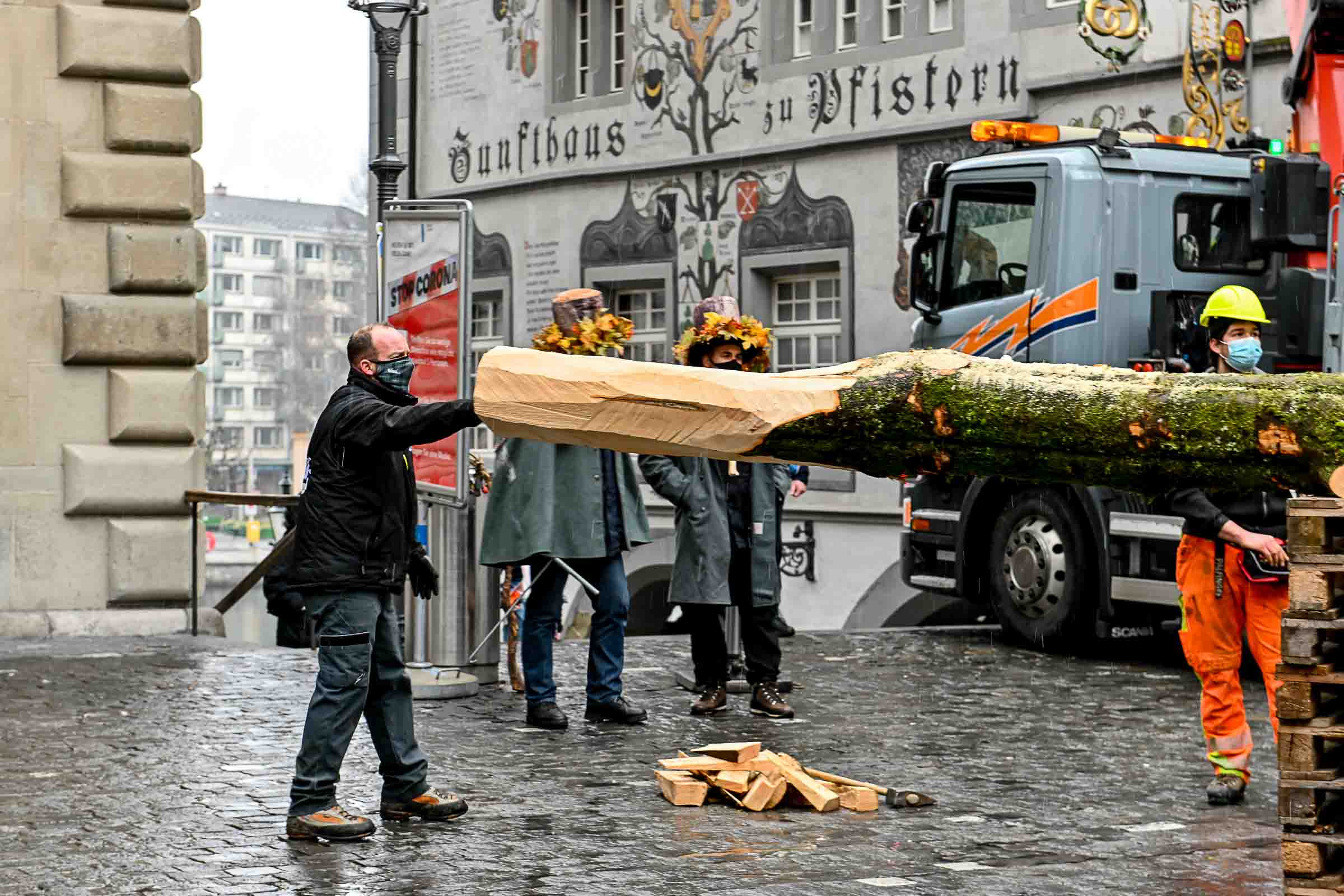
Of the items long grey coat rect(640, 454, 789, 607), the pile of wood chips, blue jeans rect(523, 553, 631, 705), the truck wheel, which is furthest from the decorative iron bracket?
the pile of wood chips

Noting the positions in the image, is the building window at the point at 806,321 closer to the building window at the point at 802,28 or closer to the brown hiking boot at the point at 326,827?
the building window at the point at 802,28

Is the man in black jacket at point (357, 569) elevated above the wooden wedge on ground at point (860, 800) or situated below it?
above

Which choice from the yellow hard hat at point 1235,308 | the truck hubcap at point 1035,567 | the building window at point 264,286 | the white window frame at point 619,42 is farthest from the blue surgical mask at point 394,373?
the building window at point 264,286

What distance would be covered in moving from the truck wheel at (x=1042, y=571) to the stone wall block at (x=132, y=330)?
5.49 meters

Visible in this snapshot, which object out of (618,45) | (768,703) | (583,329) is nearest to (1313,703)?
(583,329)

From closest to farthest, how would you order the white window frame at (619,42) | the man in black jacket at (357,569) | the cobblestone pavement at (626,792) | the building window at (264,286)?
1. the cobblestone pavement at (626,792)
2. the man in black jacket at (357,569)
3. the white window frame at (619,42)
4. the building window at (264,286)

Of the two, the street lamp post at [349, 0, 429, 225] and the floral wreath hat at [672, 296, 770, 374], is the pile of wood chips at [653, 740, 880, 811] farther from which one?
the street lamp post at [349, 0, 429, 225]

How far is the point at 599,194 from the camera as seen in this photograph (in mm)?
25328

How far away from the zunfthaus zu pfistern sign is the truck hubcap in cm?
769

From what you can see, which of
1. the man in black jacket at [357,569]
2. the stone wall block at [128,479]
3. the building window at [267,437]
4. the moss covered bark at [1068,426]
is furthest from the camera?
the building window at [267,437]

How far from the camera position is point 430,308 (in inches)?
418

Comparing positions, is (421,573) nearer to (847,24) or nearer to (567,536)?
(567,536)

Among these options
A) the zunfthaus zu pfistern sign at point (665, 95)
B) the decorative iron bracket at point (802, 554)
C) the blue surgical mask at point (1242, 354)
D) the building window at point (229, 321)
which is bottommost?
the decorative iron bracket at point (802, 554)

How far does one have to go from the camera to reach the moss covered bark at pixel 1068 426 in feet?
17.9
